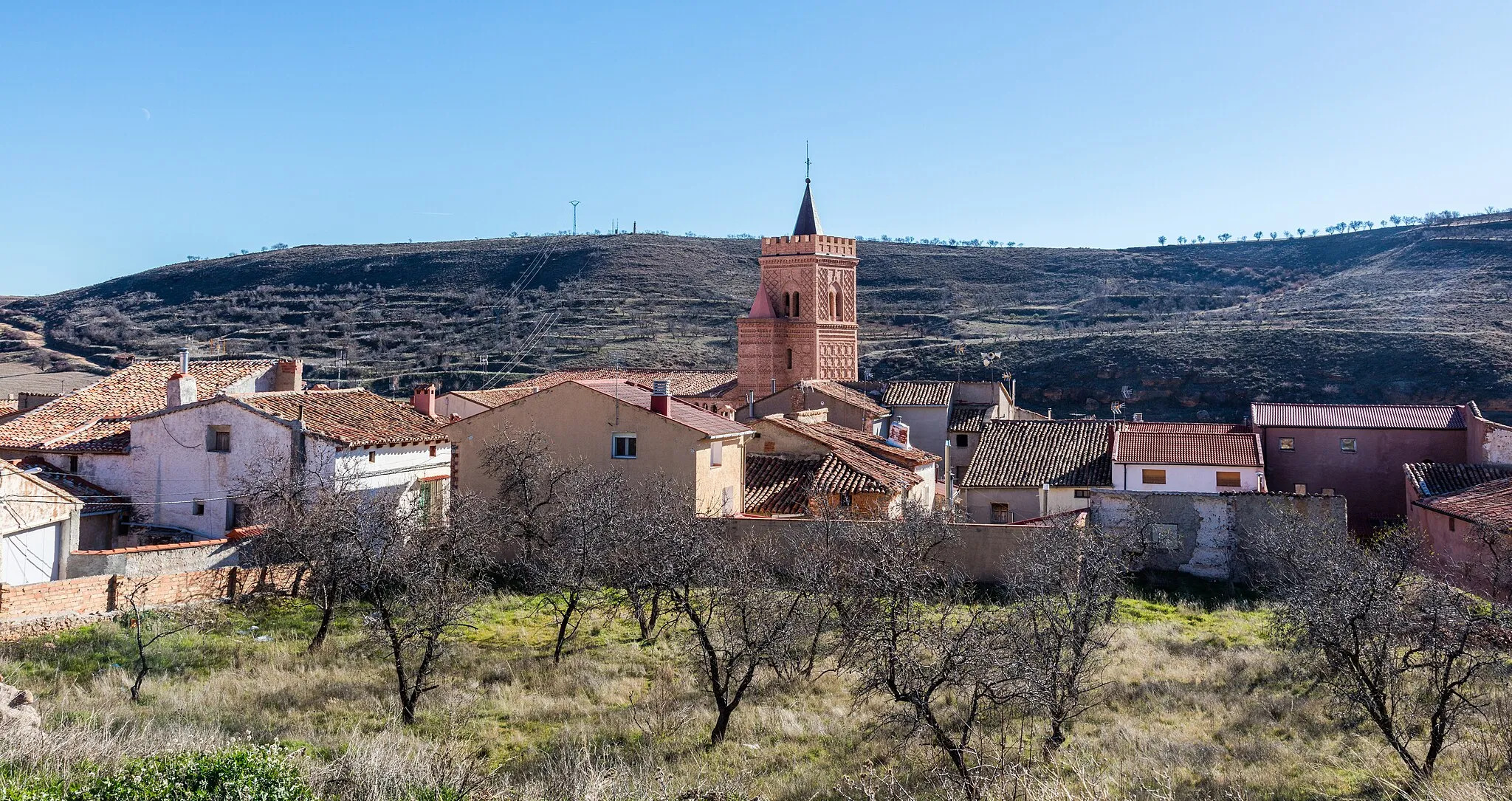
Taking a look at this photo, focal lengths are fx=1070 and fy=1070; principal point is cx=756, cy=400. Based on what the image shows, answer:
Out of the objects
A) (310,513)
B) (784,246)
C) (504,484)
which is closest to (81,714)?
(310,513)

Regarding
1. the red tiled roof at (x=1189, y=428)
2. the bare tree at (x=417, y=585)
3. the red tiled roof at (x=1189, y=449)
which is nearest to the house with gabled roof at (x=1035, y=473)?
the red tiled roof at (x=1189, y=449)

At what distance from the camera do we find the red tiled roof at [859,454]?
2392 centimetres

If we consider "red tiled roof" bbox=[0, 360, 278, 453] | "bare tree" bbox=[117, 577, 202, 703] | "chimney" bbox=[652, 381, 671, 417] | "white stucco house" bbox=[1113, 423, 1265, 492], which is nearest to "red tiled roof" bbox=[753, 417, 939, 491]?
"chimney" bbox=[652, 381, 671, 417]

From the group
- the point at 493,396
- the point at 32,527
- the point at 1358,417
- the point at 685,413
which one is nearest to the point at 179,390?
the point at 32,527

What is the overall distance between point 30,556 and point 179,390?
543 cm

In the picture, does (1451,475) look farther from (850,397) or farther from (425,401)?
(425,401)

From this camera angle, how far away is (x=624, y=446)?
22.7 m

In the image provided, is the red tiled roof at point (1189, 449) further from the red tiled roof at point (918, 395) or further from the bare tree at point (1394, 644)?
the bare tree at point (1394, 644)

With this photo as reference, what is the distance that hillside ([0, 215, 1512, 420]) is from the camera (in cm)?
5700

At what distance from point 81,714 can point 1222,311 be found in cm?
8113

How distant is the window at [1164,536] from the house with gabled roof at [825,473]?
528 centimetres

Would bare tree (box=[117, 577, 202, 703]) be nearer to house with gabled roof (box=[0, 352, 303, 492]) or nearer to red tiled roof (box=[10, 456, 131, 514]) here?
red tiled roof (box=[10, 456, 131, 514])

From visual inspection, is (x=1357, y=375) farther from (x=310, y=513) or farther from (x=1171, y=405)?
(x=310, y=513)

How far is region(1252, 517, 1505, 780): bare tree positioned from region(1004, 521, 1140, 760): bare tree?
247 centimetres
